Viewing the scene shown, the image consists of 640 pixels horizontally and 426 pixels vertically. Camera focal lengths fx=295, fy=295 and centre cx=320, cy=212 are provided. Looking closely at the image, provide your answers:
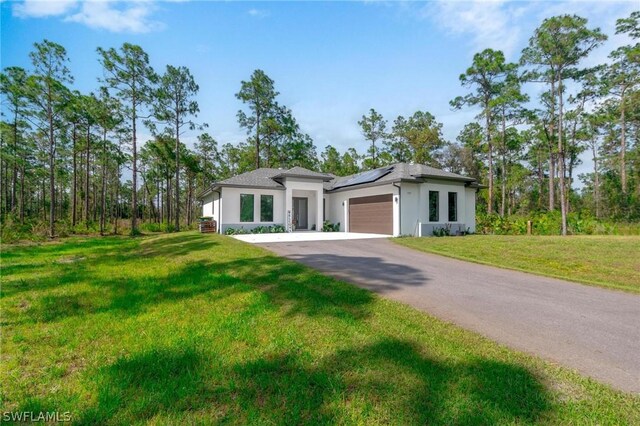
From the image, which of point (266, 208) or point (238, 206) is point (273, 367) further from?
point (266, 208)

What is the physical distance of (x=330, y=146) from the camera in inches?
1423

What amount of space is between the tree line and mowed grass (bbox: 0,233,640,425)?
18.3 m

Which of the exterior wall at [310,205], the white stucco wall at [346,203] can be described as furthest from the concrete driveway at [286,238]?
the exterior wall at [310,205]

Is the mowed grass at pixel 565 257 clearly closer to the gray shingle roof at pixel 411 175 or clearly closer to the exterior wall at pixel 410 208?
the exterior wall at pixel 410 208

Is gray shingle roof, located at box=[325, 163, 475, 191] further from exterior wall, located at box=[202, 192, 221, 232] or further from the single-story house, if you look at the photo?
exterior wall, located at box=[202, 192, 221, 232]

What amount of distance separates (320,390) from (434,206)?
588 inches

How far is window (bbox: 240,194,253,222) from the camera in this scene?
55.3ft

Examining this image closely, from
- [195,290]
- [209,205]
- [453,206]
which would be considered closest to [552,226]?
[453,206]

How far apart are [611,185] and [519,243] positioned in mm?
31710

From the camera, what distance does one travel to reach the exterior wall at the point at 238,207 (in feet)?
53.8

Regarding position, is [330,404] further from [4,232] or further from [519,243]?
[4,232]

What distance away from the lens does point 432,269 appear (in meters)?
7.25

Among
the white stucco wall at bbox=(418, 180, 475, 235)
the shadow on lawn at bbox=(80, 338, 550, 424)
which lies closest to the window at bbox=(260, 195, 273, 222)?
the white stucco wall at bbox=(418, 180, 475, 235)

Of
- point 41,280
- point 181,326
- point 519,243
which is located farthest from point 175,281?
point 519,243
